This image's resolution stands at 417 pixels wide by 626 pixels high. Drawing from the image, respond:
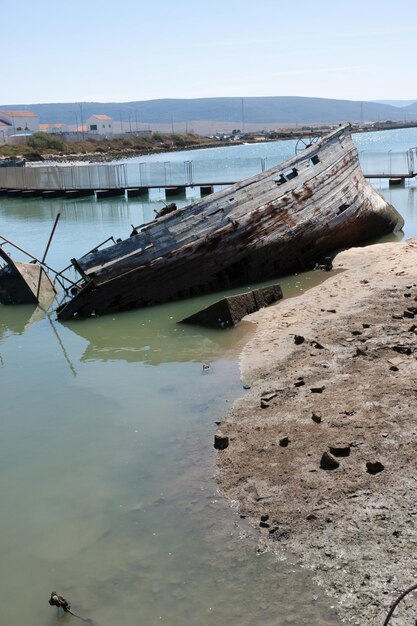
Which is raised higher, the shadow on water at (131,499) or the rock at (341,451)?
the rock at (341,451)

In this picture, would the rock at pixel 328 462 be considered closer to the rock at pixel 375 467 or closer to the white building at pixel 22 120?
the rock at pixel 375 467

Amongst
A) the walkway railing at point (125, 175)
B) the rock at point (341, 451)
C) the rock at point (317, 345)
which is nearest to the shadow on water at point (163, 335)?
the rock at point (317, 345)

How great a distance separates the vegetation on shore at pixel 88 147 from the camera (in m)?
117

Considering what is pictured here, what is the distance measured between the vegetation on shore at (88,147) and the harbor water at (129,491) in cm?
10130

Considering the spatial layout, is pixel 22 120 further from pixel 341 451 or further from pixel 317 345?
pixel 341 451

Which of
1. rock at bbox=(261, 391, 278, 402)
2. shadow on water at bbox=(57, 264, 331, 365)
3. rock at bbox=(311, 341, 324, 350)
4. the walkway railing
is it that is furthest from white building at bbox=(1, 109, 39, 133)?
rock at bbox=(261, 391, 278, 402)

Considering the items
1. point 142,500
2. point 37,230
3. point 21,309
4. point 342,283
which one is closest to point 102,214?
point 37,230

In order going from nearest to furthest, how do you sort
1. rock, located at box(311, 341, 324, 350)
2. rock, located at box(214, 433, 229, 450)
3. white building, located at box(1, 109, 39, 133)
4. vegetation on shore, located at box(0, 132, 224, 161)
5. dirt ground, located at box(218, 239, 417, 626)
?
dirt ground, located at box(218, 239, 417, 626)
rock, located at box(214, 433, 229, 450)
rock, located at box(311, 341, 324, 350)
vegetation on shore, located at box(0, 132, 224, 161)
white building, located at box(1, 109, 39, 133)

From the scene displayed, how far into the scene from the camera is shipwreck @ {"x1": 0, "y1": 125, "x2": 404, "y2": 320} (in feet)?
52.4

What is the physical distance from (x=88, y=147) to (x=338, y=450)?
14145 centimetres

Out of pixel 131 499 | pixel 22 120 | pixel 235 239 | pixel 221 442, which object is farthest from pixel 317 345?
pixel 22 120

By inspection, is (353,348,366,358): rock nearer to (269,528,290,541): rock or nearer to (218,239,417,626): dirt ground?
(218,239,417,626): dirt ground

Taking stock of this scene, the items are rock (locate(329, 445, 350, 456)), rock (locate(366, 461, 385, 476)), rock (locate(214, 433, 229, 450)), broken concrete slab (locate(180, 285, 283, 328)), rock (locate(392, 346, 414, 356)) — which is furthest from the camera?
broken concrete slab (locate(180, 285, 283, 328))

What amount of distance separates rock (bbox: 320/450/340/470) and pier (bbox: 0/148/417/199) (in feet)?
118
